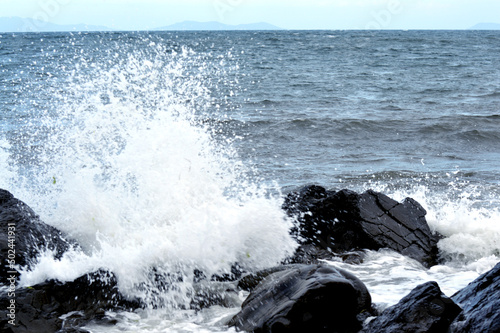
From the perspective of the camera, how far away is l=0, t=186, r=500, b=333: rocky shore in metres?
3.04

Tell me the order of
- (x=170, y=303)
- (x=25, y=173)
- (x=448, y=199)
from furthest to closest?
(x=25, y=173)
(x=448, y=199)
(x=170, y=303)

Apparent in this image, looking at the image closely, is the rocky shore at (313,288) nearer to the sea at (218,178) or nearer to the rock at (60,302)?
the rock at (60,302)

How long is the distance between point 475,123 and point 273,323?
10.8 meters

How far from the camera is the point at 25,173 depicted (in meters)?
7.74

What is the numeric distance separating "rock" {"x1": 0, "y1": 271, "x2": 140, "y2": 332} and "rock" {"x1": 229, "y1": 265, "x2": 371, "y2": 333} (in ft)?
3.57

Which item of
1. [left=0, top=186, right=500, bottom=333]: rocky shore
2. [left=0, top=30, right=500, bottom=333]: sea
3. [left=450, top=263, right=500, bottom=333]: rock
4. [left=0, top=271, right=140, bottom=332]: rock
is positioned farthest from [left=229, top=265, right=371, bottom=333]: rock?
[left=0, top=271, right=140, bottom=332]: rock

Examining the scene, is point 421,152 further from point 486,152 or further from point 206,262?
point 206,262

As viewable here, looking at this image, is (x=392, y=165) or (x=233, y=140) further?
(x=233, y=140)

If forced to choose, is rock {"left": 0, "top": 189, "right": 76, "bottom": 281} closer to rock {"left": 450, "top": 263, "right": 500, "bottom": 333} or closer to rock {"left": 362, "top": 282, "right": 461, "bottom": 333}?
rock {"left": 362, "top": 282, "right": 461, "bottom": 333}

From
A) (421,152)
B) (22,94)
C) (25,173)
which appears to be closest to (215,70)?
(22,94)

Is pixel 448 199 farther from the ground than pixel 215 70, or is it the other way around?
pixel 215 70

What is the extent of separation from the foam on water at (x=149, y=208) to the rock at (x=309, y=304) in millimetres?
840

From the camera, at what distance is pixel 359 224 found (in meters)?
5.36

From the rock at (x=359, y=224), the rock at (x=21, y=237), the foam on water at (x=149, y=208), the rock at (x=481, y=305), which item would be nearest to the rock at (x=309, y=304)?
the rock at (x=481, y=305)
